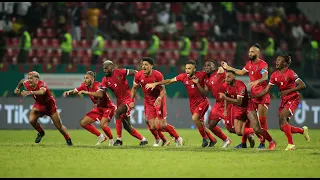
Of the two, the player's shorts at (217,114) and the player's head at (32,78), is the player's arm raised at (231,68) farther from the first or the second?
the player's head at (32,78)

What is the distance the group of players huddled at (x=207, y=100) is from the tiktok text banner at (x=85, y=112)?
746cm

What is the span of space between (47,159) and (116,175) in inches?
120

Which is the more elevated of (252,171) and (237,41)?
(237,41)

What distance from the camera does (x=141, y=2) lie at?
34.1 meters

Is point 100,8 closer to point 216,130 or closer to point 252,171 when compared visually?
point 216,130

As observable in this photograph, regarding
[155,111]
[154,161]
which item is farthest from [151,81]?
[154,161]

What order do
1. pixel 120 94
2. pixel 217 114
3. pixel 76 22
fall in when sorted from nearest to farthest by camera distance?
pixel 217 114
pixel 120 94
pixel 76 22

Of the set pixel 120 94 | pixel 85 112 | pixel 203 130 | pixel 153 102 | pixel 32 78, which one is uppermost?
pixel 32 78

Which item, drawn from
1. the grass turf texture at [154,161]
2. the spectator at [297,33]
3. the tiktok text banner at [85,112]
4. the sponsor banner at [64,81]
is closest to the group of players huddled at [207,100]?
the grass turf texture at [154,161]

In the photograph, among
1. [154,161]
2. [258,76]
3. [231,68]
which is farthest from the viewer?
[258,76]

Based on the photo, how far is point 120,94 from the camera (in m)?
19.0

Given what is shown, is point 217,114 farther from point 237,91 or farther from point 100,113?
point 100,113

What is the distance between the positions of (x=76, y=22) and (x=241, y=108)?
14879 mm

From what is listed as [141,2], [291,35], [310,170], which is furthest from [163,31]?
[310,170]
